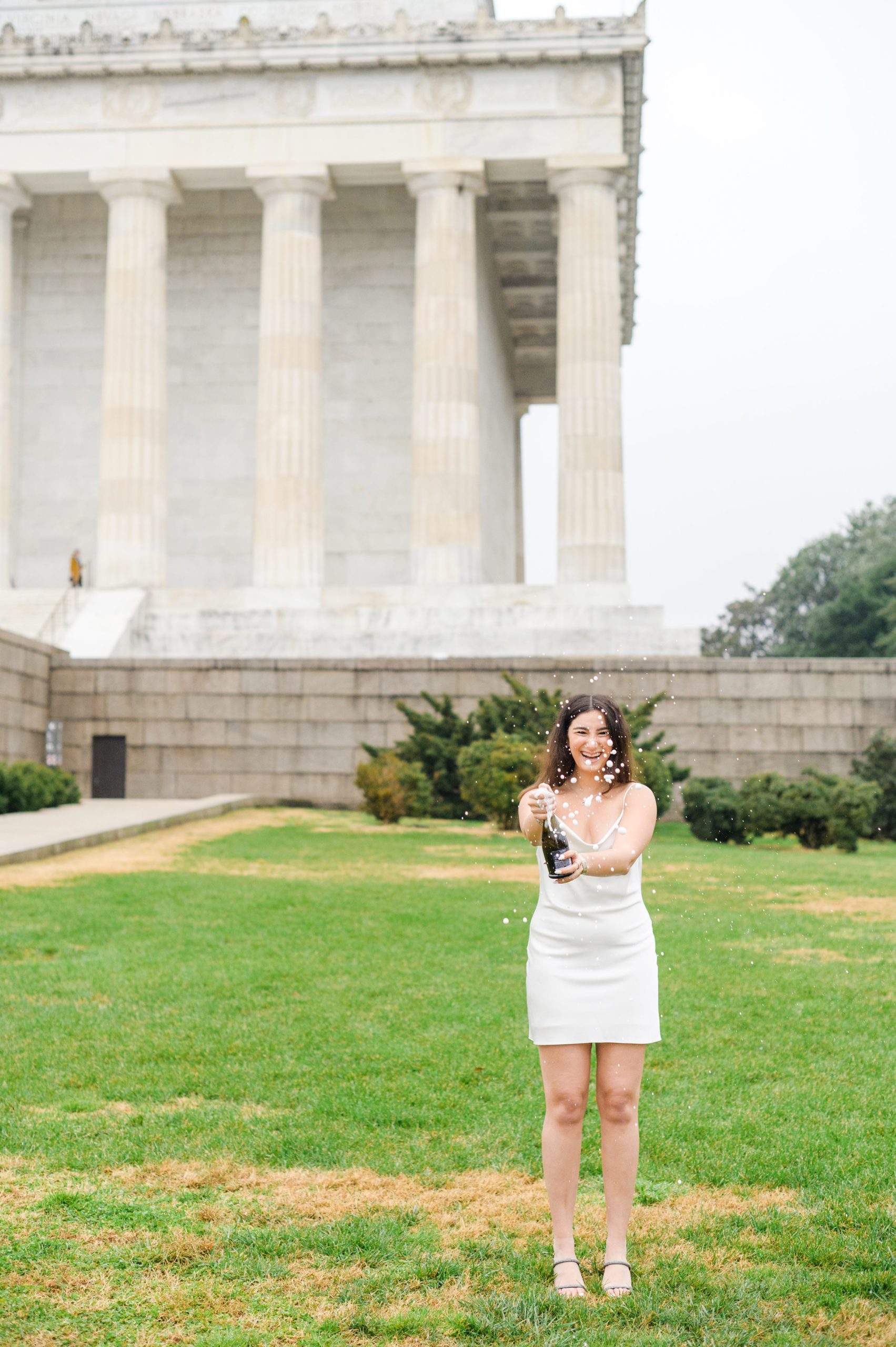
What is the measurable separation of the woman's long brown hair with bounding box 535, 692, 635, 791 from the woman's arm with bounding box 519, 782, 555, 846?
0.18 meters

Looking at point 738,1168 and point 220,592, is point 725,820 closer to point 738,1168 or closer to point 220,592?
point 738,1168

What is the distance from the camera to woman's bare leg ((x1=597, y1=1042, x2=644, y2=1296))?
5574mm

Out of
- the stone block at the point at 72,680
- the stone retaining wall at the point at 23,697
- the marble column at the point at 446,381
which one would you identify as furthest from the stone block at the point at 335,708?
the marble column at the point at 446,381

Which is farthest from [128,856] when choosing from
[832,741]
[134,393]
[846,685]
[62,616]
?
[134,393]

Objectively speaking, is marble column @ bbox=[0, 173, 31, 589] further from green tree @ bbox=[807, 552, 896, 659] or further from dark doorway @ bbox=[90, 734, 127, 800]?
green tree @ bbox=[807, 552, 896, 659]

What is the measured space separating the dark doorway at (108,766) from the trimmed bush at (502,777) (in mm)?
11407

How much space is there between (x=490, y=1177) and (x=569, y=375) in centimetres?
3894

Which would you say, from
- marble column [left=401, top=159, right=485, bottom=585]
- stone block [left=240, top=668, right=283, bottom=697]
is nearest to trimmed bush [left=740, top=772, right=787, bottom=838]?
stone block [left=240, top=668, right=283, bottom=697]

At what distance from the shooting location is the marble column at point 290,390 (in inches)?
1690

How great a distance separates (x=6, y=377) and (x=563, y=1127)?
43628 millimetres

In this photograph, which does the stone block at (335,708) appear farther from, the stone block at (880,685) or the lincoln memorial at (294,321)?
the stone block at (880,685)

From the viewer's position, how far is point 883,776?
28.0 m

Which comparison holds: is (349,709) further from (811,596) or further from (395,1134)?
(811,596)

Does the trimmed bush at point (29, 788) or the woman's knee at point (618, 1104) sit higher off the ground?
the trimmed bush at point (29, 788)
